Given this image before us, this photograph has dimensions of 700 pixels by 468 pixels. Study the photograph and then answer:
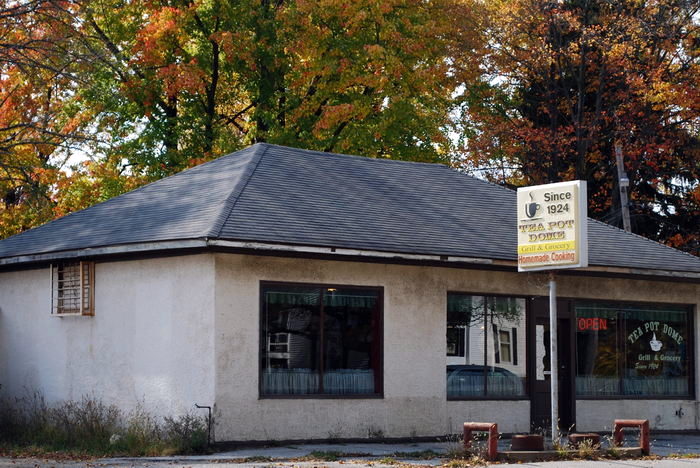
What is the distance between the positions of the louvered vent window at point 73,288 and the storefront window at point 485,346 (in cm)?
664

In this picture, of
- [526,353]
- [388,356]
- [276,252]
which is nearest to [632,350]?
[526,353]

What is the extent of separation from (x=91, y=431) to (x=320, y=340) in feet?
13.9

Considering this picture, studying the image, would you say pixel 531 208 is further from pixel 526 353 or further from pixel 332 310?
pixel 526 353

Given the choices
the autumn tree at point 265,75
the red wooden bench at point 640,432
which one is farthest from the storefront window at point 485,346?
the autumn tree at point 265,75

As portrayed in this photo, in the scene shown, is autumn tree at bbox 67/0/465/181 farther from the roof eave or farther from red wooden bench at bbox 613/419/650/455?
red wooden bench at bbox 613/419/650/455

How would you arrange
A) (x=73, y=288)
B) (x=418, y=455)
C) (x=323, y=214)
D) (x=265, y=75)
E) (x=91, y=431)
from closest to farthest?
(x=418, y=455), (x=91, y=431), (x=323, y=214), (x=73, y=288), (x=265, y=75)

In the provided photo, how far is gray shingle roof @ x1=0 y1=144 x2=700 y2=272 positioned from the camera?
19531mm

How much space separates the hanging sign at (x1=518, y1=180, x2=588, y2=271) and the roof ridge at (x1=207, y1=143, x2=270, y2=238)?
484cm

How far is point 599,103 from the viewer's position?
1497 inches

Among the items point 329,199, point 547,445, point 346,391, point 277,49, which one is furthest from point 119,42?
point 547,445

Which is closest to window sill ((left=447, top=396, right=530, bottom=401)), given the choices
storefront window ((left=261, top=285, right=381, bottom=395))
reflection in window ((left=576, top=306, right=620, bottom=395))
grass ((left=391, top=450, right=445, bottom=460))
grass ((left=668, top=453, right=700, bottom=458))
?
reflection in window ((left=576, top=306, right=620, bottom=395))

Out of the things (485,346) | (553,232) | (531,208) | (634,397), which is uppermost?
(531,208)

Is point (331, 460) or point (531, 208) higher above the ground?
point (531, 208)

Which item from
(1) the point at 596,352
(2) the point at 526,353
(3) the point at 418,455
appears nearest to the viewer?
(3) the point at 418,455
